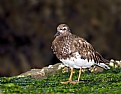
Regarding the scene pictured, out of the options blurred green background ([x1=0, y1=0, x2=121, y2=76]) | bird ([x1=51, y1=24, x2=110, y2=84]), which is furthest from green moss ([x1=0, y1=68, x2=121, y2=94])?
blurred green background ([x1=0, y1=0, x2=121, y2=76])

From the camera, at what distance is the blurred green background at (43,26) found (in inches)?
822

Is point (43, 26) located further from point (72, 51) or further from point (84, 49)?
point (72, 51)

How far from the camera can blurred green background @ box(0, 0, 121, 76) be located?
68.5ft

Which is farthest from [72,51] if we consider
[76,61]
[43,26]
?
[43,26]

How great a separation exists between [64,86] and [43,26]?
11.0m

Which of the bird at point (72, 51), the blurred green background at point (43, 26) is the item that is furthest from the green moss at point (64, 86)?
the blurred green background at point (43, 26)

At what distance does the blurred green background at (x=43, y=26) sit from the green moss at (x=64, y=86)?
9267mm

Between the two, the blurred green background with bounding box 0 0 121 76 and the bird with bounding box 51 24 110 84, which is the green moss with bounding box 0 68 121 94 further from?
the blurred green background with bounding box 0 0 121 76

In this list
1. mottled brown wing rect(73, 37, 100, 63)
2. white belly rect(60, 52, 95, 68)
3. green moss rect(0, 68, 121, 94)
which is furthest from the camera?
mottled brown wing rect(73, 37, 100, 63)

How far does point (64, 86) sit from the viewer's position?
33.9ft

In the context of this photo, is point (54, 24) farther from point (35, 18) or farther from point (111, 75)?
point (111, 75)

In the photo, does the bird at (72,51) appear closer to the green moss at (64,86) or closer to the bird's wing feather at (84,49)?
the bird's wing feather at (84,49)

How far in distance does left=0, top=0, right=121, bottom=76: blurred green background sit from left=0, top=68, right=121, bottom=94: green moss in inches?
365

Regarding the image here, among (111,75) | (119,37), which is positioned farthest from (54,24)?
(111,75)
